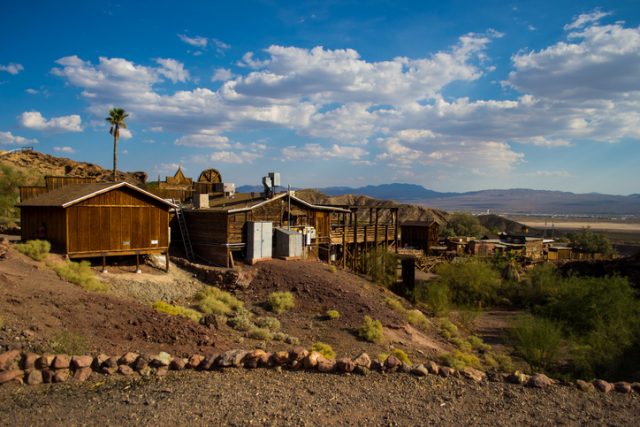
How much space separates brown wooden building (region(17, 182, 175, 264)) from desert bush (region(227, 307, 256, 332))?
6202 mm

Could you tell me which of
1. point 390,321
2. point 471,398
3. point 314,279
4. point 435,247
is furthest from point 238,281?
point 435,247

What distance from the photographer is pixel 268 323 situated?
1778 centimetres

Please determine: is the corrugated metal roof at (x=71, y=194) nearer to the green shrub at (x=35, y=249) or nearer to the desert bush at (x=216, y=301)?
the green shrub at (x=35, y=249)

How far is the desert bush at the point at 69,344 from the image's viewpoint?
35.9ft

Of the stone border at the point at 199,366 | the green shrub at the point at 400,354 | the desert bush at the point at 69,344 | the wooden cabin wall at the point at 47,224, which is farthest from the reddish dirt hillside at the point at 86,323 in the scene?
the green shrub at the point at 400,354

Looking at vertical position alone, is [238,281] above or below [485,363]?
above

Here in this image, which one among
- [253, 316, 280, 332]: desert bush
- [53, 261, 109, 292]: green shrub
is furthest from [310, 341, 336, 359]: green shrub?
[53, 261, 109, 292]: green shrub

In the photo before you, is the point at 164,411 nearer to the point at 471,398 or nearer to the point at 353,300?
the point at 471,398

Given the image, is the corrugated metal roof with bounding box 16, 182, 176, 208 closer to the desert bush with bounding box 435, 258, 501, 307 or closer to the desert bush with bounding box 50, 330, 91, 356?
the desert bush with bounding box 50, 330, 91, 356

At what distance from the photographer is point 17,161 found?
57375mm

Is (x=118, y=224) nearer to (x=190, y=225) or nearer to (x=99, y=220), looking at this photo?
(x=99, y=220)

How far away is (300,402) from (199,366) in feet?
8.45

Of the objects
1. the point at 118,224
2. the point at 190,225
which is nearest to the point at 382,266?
the point at 190,225

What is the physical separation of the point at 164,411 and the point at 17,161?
58.4 metres
